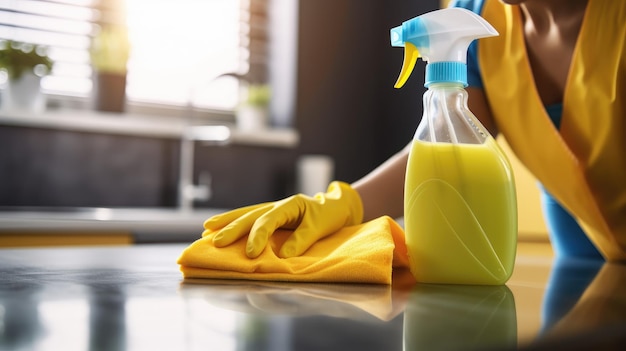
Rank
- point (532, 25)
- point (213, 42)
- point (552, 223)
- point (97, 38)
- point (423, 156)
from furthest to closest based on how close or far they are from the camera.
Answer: point (213, 42), point (97, 38), point (552, 223), point (532, 25), point (423, 156)

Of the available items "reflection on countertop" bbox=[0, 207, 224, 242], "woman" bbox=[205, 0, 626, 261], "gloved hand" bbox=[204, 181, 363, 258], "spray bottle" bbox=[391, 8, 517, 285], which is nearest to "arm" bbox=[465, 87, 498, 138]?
"woman" bbox=[205, 0, 626, 261]

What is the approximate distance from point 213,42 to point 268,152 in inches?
23.2

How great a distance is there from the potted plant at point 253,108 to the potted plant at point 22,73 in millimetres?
874

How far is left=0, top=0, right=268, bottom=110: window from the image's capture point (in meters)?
2.64

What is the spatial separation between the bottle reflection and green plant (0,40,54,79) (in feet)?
7.29

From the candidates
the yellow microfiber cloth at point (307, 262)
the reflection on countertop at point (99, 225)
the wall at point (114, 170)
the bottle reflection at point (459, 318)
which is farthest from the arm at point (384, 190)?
the wall at point (114, 170)

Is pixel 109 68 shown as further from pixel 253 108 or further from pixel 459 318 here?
pixel 459 318

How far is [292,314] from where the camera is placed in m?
0.42

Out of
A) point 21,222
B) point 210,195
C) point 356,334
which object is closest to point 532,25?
point 356,334

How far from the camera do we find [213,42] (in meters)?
3.08

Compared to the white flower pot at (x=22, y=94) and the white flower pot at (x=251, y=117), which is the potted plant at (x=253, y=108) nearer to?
the white flower pot at (x=251, y=117)

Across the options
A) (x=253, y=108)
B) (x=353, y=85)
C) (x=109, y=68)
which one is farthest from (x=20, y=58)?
(x=353, y=85)

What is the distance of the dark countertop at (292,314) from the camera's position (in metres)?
0.34

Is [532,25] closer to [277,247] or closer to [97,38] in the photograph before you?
[277,247]
